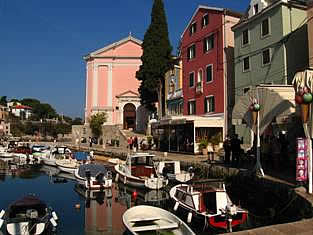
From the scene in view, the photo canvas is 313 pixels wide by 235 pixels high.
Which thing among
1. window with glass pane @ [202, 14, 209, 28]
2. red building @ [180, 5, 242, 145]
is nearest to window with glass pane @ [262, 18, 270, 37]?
red building @ [180, 5, 242, 145]

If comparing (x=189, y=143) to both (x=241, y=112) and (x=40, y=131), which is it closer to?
(x=241, y=112)

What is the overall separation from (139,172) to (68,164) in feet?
38.0

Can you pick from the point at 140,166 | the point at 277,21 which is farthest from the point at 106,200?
the point at 277,21

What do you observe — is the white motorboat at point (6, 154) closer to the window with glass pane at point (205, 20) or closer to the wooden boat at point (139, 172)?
the wooden boat at point (139, 172)

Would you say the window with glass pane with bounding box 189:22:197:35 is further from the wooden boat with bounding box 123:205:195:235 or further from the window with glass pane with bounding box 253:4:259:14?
the wooden boat with bounding box 123:205:195:235

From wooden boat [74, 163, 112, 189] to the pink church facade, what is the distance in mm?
37992

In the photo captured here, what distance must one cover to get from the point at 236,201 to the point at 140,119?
1664 inches

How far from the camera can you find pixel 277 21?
92.1ft

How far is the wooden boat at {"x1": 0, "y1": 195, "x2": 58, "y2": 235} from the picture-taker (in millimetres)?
13188

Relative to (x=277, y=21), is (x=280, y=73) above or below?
below

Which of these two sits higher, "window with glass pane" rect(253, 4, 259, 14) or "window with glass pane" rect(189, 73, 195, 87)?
"window with glass pane" rect(253, 4, 259, 14)

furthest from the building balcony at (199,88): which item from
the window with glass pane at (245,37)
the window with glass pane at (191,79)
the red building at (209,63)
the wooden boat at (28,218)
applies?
the wooden boat at (28,218)

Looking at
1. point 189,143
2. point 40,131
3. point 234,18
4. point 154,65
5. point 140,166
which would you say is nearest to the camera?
point 140,166

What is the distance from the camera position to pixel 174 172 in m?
24.1
